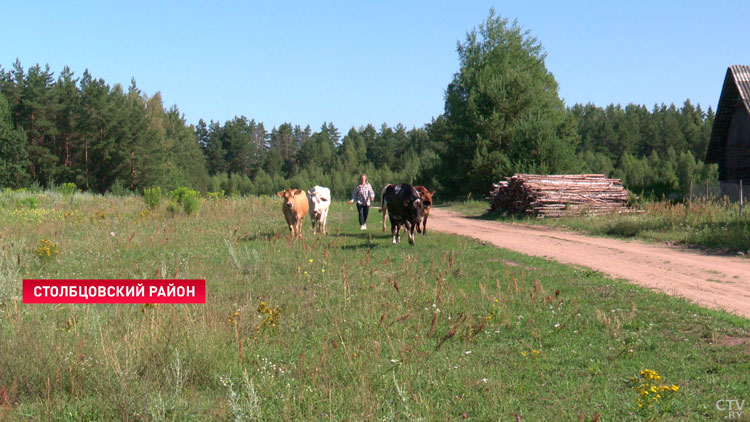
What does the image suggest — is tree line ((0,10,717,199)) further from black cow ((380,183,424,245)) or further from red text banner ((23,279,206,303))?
red text banner ((23,279,206,303))

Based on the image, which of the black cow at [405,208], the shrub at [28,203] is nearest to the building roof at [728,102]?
the black cow at [405,208]

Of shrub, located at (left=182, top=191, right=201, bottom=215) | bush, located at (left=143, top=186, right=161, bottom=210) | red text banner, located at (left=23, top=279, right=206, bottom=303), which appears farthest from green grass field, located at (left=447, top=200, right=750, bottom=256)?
bush, located at (left=143, top=186, right=161, bottom=210)

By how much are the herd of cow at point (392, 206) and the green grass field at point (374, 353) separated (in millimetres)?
4459

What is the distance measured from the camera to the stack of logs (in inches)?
1054

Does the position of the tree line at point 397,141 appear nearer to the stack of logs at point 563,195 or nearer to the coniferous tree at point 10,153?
the coniferous tree at point 10,153

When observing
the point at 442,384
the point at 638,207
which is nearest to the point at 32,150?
the point at 638,207

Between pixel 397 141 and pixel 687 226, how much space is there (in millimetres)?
107520

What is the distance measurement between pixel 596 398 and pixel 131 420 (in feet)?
13.2

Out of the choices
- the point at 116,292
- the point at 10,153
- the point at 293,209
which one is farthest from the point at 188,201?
the point at 10,153

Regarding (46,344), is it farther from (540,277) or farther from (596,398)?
(540,277)

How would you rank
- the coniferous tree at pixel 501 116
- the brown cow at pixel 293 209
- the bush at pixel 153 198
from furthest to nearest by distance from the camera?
the coniferous tree at pixel 501 116 → the bush at pixel 153 198 → the brown cow at pixel 293 209

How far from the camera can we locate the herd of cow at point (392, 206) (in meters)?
15.2

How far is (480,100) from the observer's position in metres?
45.3

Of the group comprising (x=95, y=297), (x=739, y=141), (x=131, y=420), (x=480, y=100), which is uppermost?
(x=480, y=100)
